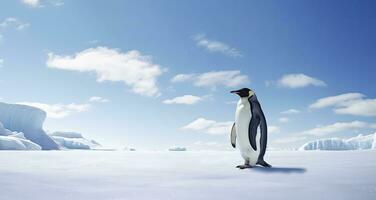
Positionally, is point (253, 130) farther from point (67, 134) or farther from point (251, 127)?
point (67, 134)

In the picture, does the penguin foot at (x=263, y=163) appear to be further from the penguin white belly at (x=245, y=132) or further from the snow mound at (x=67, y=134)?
the snow mound at (x=67, y=134)

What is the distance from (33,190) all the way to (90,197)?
0.69 meters

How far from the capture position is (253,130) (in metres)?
5.46

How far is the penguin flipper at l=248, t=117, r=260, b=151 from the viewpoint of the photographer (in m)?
5.40

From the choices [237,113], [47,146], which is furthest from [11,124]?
[237,113]

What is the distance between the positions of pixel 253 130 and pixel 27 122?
7158 centimetres

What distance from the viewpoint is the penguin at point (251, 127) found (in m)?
5.48

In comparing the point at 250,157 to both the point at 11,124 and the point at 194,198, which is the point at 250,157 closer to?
the point at 194,198

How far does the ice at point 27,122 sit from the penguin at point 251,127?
226ft

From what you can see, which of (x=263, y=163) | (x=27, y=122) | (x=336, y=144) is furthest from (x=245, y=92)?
(x=27, y=122)

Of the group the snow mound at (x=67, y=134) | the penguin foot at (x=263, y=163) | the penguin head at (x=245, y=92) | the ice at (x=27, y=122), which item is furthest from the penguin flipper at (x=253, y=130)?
the snow mound at (x=67, y=134)

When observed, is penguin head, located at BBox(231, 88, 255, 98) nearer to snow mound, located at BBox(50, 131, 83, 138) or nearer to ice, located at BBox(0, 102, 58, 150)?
ice, located at BBox(0, 102, 58, 150)

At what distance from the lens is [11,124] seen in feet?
219

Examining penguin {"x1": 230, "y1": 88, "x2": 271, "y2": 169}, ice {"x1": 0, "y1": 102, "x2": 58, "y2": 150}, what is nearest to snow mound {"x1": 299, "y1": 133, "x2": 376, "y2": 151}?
ice {"x1": 0, "y1": 102, "x2": 58, "y2": 150}
